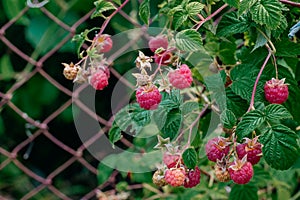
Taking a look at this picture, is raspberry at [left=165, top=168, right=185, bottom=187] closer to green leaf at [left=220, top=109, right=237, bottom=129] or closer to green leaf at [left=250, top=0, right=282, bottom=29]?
green leaf at [left=220, top=109, right=237, bottom=129]

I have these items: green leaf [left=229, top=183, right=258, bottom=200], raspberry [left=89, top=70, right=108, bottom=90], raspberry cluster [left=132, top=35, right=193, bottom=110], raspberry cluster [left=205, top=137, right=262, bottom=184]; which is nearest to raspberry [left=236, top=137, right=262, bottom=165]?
raspberry cluster [left=205, top=137, right=262, bottom=184]

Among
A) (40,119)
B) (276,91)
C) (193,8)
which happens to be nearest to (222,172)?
(276,91)

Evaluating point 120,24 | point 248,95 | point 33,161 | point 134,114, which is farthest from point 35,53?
point 248,95

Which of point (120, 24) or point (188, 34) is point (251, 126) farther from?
point (120, 24)

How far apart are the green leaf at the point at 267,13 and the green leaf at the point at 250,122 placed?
0.13 m

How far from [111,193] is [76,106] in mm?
280

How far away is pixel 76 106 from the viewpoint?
1813 mm

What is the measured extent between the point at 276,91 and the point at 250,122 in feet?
0.26

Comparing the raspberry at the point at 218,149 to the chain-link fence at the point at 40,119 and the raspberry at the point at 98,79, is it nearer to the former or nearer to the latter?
the raspberry at the point at 98,79

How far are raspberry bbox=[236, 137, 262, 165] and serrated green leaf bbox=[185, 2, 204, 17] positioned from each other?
0.20m

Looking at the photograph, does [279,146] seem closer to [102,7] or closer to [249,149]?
[249,149]

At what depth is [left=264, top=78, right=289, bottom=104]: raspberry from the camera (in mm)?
938

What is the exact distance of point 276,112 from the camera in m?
0.90

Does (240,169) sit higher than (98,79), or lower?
lower
